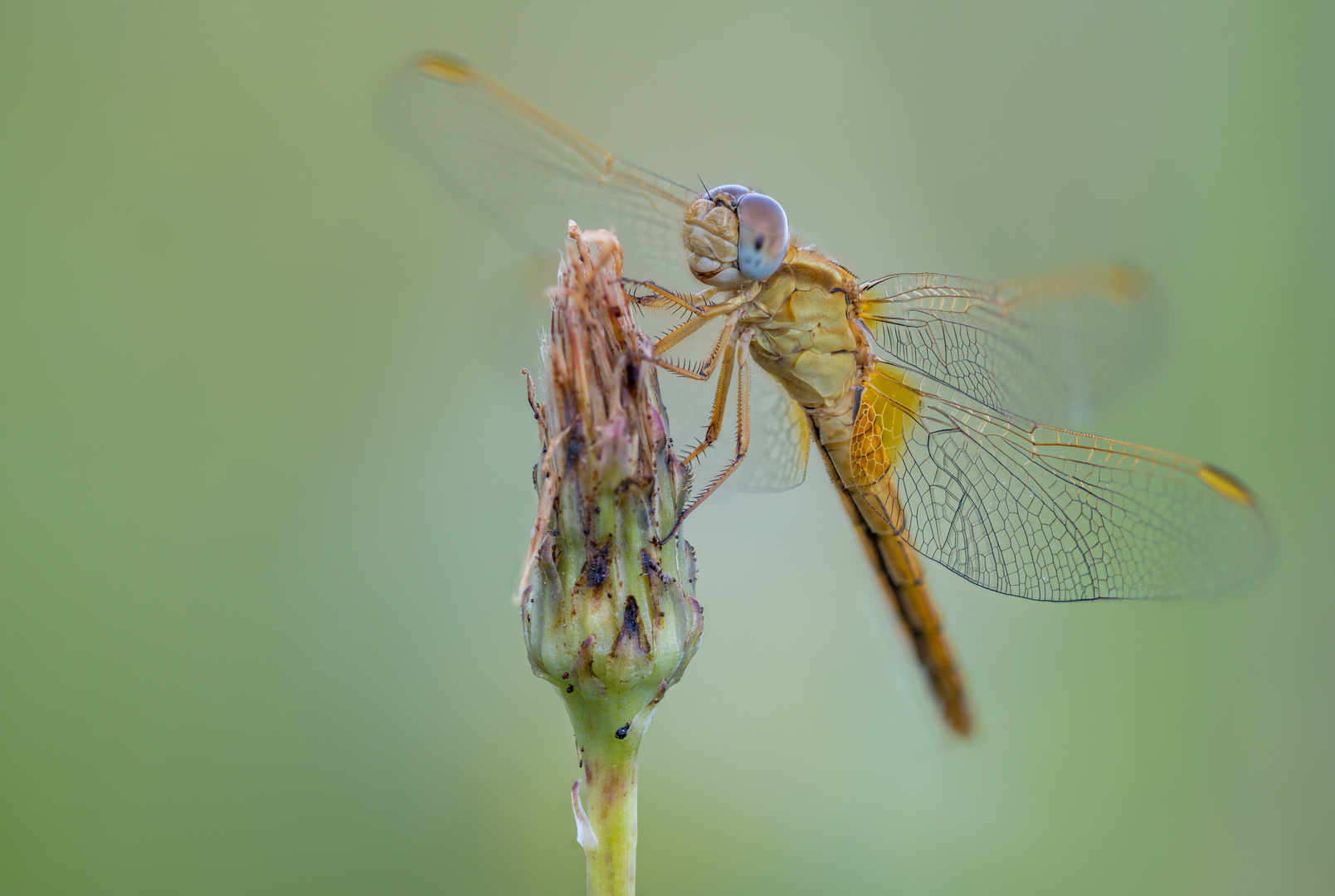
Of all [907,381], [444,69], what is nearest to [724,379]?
[907,381]

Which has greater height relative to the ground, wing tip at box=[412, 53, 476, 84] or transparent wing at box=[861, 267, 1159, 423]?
wing tip at box=[412, 53, 476, 84]

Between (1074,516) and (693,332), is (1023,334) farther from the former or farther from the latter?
(693,332)

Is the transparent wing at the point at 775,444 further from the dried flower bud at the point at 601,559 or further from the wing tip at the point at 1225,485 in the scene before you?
the dried flower bud at the point at 601,559

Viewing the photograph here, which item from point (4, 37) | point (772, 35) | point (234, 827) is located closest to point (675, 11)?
point (772, 35)

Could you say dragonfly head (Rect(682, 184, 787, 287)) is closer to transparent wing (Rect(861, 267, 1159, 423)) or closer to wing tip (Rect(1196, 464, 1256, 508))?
transparent wing (Rect(861, 267, 1159, 423))

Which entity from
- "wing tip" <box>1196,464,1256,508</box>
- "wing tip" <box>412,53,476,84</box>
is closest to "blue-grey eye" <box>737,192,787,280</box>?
"wing tip" <box>412,53,476,84</box>

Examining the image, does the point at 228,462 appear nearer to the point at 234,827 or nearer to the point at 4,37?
the point at 234,827
